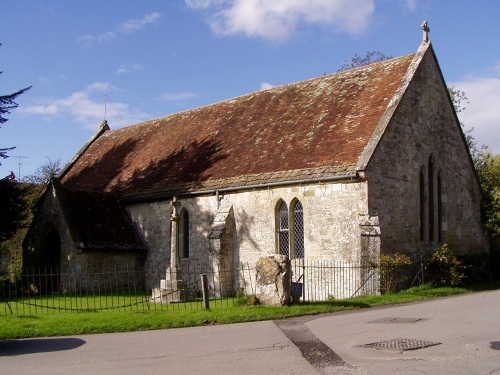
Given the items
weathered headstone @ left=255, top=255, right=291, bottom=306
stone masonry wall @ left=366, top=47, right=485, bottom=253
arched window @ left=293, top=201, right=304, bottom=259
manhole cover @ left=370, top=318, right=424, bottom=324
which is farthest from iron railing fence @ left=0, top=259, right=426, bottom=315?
manhole cover @ left=370, top=318, right=424, bottom=324

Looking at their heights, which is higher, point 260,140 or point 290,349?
point 260,140

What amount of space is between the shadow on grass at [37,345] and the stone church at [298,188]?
7.30 meters

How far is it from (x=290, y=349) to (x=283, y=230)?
10.9 m

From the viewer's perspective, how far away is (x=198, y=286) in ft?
74.9

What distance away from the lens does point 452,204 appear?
80.0 feet

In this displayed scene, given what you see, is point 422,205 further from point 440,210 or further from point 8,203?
point 8,203

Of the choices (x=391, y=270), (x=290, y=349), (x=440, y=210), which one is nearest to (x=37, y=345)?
(x=290, y=349)

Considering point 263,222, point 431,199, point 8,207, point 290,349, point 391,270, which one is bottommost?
point 290,349

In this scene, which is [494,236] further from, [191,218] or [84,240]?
[84,240]

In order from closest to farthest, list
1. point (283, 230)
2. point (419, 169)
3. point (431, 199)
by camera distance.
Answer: point (283, 230), point (419, 169), point (431, 199)

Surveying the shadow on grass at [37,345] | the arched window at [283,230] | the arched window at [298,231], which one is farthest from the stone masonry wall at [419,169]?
the shadow on grass at [37,345]

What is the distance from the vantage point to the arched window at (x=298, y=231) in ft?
68.6

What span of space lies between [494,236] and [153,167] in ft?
52.1

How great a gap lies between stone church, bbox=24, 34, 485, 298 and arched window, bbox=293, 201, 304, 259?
0.13 feet
